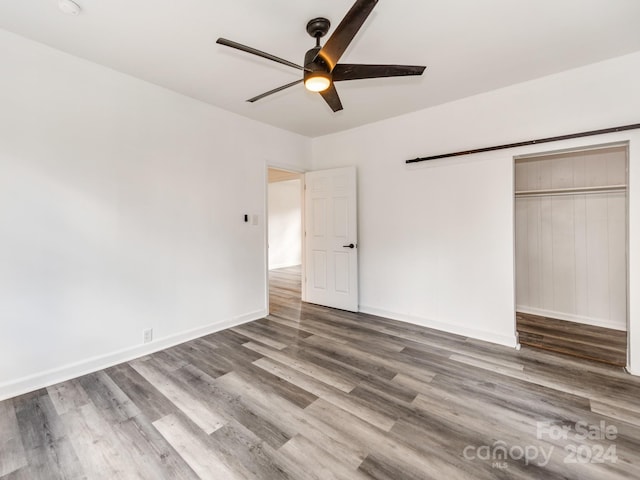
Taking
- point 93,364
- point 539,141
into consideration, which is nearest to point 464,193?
point 539,141

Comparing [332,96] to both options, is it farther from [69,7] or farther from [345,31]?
[69,7]

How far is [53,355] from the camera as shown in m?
2.41

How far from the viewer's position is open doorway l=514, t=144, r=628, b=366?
3496 mm

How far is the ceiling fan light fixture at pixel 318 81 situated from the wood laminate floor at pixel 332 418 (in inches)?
89.6

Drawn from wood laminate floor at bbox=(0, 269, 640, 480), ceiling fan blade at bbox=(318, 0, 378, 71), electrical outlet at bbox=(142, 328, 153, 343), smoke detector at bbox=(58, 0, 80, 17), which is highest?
smoke detector at bbox=(58, 0, 80, 17)

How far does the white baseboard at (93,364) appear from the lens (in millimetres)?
2242

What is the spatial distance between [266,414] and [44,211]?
95.9 inches

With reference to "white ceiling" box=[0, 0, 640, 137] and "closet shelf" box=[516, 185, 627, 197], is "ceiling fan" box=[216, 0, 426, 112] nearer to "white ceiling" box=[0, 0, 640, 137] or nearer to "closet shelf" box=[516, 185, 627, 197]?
"white ceiling" box=[0, 0, 640, 137]

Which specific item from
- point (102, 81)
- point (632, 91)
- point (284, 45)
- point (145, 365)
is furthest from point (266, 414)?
point (632, 91)

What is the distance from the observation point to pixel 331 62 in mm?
1757

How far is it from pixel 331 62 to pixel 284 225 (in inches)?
284

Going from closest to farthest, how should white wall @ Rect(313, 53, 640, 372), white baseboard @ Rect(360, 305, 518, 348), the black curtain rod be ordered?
the black curtain rod < white wall @ Rect(313, 53, 640, 372) < white baseboard @ Rect(360, 305, 518, 348)

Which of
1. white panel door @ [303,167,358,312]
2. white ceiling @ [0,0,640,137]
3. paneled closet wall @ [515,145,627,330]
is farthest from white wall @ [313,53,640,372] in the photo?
paneled closet wall @ [515,145,627,330]

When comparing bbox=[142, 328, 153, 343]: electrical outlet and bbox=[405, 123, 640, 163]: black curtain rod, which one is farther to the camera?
bbox=[142, 328, 153, 343]: electrical outlet
